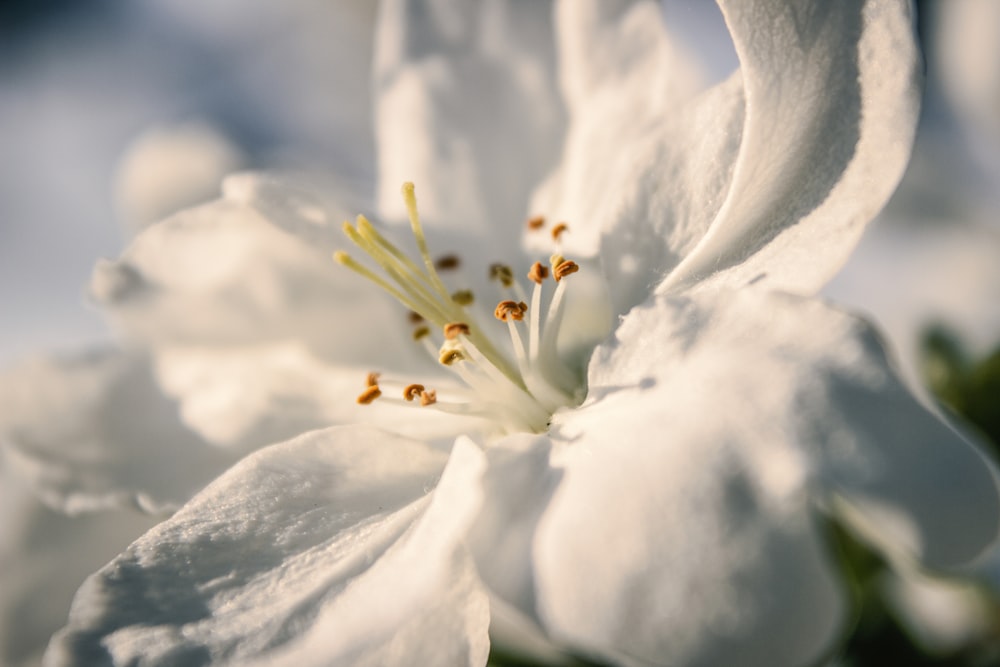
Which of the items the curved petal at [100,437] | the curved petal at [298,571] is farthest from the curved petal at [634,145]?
the curved petal at [100,437]

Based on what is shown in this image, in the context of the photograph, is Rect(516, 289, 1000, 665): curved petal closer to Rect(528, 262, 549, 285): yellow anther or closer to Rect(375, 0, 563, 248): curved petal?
Rect(528, 262, 549, 285): yellow anther

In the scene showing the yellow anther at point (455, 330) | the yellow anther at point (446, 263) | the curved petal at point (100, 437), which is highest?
the curved petal at point (100, 437)

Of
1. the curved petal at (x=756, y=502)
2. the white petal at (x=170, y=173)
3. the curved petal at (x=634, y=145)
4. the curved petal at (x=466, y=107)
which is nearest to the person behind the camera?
the curved petal at (x=756, y=502)

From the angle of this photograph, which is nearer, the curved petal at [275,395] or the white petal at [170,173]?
the curved petal at [275,395]

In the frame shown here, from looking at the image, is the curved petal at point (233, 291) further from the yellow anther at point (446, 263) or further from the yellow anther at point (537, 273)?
the yellow anther at point (537, 273)

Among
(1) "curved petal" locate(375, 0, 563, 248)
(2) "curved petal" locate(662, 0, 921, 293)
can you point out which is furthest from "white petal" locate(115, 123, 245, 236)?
(2) "curved petal" locate(662, 0, 921, 293)

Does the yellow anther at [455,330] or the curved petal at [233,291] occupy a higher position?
the curved petal at [233,291]

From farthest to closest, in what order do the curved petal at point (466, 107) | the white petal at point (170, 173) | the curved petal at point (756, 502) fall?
the white petal at point (170, 173) → the curved petal at point (466, 107) → the curved petal at point (756, 502)

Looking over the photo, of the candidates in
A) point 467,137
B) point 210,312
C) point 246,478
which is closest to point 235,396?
point 210,312
